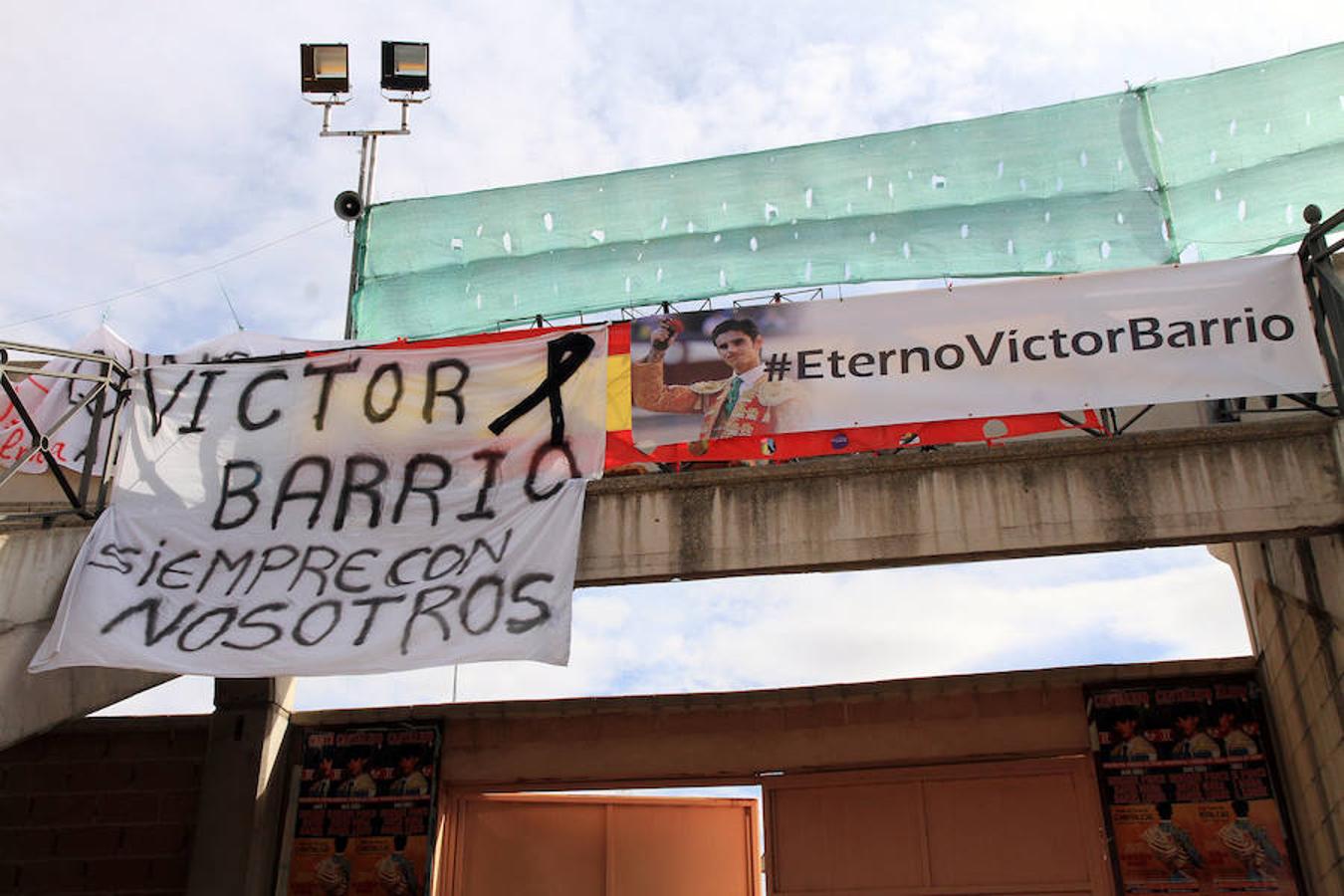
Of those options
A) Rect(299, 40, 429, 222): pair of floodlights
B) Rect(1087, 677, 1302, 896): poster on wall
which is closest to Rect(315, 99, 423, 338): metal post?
Rect(299, 40, 429, 222): pair of floodlights

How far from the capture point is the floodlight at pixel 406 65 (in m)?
12.3

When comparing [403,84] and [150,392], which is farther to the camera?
[403,84]

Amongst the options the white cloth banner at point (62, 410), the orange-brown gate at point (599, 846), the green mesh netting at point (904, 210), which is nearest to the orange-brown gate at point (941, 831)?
the orange-brown gate at point (599, 846)

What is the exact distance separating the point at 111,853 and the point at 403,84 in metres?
7.79

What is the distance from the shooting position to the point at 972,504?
8.45 metres

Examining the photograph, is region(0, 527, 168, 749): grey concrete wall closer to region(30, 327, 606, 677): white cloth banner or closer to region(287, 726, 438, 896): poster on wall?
region(30, 327, 606, 677): white cloth banner

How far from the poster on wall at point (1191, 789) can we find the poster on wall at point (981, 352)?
345 centimetres

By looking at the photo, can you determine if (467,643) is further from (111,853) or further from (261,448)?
(111,853)

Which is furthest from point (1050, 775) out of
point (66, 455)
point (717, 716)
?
point (66, 455)

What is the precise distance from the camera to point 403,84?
12.4 meters

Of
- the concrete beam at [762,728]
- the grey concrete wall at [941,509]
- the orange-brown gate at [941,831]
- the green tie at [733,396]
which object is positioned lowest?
the orange-brown gate at [941,831]

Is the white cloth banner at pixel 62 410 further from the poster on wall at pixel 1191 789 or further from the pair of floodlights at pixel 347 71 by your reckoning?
the poster on wall at pixel 1191 789

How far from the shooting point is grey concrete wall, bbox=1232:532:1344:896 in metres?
8.34

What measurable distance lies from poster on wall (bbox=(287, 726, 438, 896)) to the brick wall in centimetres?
107
